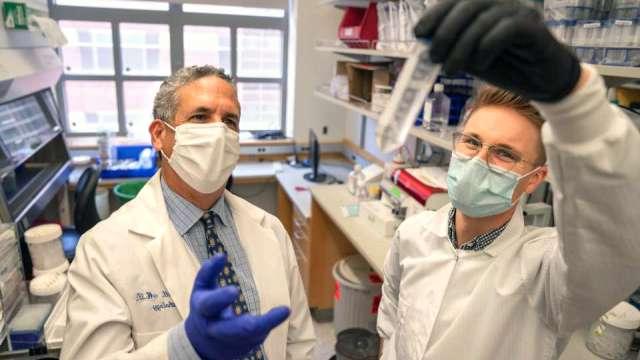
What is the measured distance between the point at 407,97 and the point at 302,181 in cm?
285

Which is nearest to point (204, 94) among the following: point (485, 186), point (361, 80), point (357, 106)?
point (485, 186)

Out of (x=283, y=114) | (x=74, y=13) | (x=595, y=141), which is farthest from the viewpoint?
(x=283, y=114)

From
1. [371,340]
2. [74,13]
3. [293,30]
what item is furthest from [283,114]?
[371,340]

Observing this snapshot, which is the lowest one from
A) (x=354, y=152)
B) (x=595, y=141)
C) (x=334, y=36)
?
(x=354, y=152)

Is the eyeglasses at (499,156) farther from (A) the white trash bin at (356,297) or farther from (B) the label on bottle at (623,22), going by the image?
(A) the white trash bin at (356,297)

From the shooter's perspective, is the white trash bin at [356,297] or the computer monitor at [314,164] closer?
the white trash bin at [356,297]

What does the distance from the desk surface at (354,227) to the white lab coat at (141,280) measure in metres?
0.68

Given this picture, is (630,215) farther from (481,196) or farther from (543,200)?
(543,200)

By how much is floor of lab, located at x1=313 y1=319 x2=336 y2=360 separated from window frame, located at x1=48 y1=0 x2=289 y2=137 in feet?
8.23

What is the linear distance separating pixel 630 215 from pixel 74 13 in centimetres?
426

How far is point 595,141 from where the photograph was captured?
579mm

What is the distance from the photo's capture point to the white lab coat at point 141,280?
98cm

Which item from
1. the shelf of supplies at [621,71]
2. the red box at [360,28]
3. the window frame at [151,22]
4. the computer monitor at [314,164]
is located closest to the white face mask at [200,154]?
the shelf of supplies at [621,71]

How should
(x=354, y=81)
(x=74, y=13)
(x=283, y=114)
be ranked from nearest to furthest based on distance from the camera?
(x=354, y=81) < (x=74, y=13) < (x=283, y=114)
